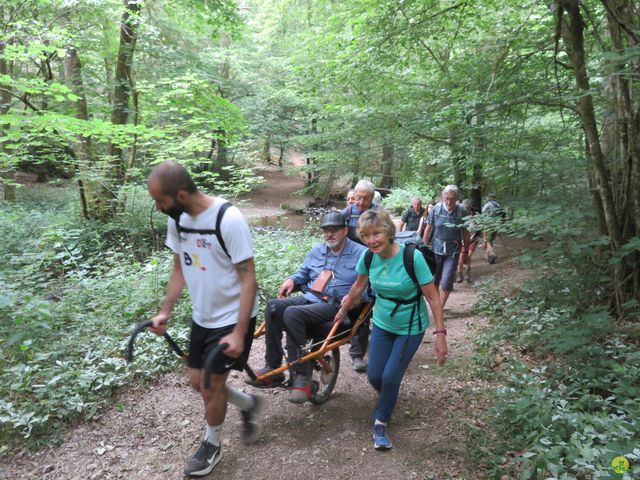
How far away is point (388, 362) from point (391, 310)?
41 centimetres

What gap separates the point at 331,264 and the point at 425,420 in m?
1.66

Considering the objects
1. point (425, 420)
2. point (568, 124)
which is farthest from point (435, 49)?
point (425, 420)

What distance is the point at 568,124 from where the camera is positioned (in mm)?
5852

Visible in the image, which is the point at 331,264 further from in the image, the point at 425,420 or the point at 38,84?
the point at 38,84

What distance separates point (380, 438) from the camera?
3.16 meters

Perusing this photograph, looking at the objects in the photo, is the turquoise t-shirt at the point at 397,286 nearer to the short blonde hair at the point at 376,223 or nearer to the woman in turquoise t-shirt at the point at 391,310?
the woman in turquoise t-shirt at the point at 391,310

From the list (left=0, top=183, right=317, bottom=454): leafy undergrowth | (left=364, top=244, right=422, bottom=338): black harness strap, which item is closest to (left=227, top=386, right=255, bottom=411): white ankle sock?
(left=0, top=183, right=317, bottom=454): leafy undergrowth

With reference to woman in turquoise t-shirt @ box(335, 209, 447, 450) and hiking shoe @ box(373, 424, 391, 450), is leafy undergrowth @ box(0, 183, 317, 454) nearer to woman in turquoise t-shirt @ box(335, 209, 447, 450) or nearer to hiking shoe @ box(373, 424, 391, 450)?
woman in turquoise t-shirt @ box(335, 209, 447, 450)

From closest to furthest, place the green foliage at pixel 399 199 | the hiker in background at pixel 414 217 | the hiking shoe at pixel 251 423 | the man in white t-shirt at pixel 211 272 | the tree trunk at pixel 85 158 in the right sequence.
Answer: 1. the man in white t-shirt at pixel 211 272
2. the hiking shoe at pixel 251 423
3. the hiker in background at pixel 414 217
4. the tree trunk at pixel 85 158
5. the green foliage at pixel 399 199

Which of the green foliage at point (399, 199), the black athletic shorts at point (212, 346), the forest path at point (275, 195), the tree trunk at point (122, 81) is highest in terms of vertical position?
the tree trunk at point (122, 81)

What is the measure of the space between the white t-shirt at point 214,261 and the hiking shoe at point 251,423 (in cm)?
Answer: 91

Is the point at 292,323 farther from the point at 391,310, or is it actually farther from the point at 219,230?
the point at 219,230

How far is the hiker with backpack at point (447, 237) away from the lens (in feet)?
20.7

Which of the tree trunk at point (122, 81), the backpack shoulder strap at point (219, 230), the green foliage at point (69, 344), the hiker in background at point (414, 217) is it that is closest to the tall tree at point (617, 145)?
the hiker in background at point (414, 217)
